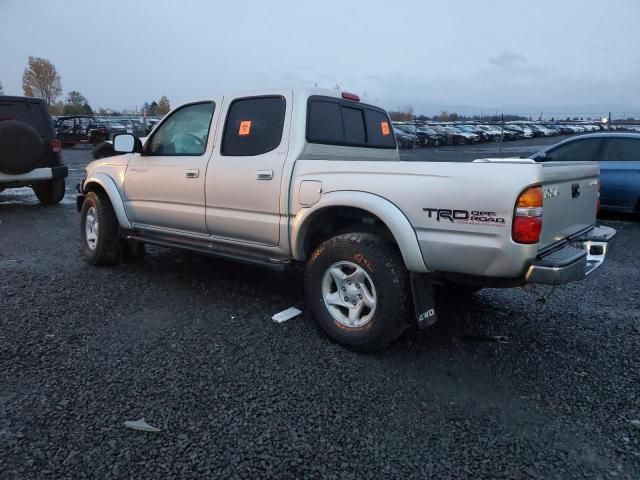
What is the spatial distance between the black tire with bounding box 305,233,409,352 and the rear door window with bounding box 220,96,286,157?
1.08 metres

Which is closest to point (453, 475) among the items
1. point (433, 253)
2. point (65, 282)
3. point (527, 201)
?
point (433, 253)

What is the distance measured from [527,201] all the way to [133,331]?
9.56ft

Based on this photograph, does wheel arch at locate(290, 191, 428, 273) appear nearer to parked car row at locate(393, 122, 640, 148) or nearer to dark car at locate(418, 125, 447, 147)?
parked car row at locate(393, 122, 640, 148)

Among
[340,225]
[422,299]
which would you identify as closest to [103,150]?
[340,225]

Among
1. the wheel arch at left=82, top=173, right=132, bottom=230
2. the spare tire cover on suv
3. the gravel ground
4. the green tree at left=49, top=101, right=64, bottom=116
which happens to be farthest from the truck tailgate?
the green tree at left=49, top=101, right=64, bottom=116

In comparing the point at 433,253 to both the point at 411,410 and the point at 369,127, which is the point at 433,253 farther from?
the point at 369,127

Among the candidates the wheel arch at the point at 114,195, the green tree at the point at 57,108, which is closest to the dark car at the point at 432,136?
the wheel arch at the point at 114,195

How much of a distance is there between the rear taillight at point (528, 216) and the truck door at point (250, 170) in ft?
5.71

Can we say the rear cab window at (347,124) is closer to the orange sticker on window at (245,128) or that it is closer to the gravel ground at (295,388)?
the orange sticker on window at (245,128)

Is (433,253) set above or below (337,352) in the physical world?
above

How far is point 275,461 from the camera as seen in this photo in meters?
2.38

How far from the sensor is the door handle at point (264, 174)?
155 inches

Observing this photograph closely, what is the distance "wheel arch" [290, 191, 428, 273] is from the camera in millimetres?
3203

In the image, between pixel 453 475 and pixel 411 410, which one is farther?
pixel 411 410
